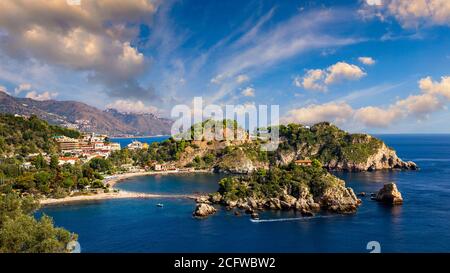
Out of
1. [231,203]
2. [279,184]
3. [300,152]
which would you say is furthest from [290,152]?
[231,203]

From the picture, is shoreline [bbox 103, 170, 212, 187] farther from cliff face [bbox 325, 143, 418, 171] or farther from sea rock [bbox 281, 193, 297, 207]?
cliff face [bbox 325, 143, 418, 171]

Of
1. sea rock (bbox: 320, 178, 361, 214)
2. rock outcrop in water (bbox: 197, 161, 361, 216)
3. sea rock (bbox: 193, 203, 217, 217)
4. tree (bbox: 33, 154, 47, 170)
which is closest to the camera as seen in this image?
sea rock (bbox: 193, 203, 217, 217)

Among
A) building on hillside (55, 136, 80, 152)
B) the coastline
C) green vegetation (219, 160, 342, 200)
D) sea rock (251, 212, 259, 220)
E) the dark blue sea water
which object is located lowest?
the dark blue sea water

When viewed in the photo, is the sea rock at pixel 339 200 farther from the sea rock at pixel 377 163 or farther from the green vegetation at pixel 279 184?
the sea rock at pixel 377 163

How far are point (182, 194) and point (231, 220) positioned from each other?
19250 millimetres

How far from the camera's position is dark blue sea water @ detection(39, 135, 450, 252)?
103 ft

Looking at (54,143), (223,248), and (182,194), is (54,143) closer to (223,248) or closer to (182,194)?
(182,194)

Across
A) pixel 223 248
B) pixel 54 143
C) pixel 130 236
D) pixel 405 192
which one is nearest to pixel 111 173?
pixel 54 143

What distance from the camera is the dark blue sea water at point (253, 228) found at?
31469 millimetres

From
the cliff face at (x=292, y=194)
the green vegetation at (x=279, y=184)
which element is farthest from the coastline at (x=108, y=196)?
the cliff face at (x=292, y=194)

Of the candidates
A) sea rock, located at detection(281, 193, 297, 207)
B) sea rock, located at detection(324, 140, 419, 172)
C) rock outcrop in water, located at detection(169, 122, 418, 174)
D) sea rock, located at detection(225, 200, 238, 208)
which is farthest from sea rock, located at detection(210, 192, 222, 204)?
sea rock, located at detection(324, 140, 419, 172)

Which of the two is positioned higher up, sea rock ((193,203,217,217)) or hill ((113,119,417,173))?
hill ((113,119,417,173))

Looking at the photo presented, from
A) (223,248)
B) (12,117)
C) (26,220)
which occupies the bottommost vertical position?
(223,248)

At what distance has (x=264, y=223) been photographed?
3850 centimetres
